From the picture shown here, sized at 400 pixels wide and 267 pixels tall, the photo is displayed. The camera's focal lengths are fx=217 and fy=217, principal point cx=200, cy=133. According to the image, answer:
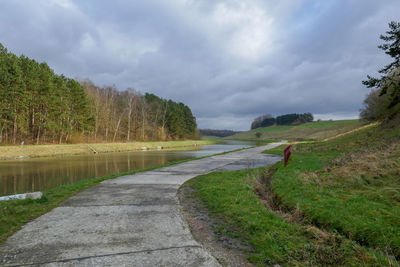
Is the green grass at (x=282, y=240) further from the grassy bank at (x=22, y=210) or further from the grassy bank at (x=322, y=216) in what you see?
the grassy bank at (x=22, y=210)

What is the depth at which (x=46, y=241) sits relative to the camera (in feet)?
13.0

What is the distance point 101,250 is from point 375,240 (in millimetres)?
4920

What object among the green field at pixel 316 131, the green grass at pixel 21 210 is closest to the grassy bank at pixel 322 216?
the green grass at pixel 21 210

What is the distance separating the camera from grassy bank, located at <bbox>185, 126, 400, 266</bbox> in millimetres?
3465

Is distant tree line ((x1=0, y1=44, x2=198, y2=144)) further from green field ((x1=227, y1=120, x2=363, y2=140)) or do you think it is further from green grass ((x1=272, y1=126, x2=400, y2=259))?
green field ((x1=227, y1=120, x2=363, y2=140))

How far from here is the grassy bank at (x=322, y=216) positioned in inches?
136

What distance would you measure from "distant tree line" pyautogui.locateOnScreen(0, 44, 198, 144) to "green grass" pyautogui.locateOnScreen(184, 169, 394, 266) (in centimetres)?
3694

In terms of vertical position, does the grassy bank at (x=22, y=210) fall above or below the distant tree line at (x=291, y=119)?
below

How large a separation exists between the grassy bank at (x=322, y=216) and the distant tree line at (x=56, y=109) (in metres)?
35.7

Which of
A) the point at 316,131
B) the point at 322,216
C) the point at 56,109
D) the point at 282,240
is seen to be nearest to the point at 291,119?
the point at 316,131

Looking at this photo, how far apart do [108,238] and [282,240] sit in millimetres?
3217

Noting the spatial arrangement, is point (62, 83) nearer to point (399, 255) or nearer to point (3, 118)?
point (3, 118)

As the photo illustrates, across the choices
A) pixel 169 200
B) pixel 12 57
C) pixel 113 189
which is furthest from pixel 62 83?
pixel 169 200

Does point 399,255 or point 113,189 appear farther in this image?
point 113,189
